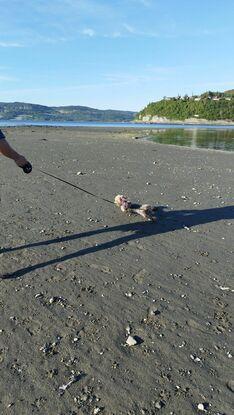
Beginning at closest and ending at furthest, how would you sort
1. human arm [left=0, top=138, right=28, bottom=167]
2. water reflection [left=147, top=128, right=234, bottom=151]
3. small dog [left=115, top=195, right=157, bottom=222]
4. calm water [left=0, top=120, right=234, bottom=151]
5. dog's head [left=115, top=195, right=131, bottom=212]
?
1. human arm [left=0, top=138, right=28, bottom=167]
2. small dog [left=115, top=195, right=157, bottom=222]
3. dog's head [left=115, top=195, right=131, bottom=212]
4. water reflection [left=147, top=128, right=234, bottom=151]
5. calm water [left=0, top=120, right=234, bottom=151]

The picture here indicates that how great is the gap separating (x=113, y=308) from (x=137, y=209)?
16.0ft

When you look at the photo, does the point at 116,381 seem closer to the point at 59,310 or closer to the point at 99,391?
the point at 99,391

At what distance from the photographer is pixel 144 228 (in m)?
10.6

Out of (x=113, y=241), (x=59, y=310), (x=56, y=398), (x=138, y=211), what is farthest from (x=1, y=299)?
(x=138, y=211)

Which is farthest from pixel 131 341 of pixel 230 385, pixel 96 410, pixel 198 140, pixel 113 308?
pixel 198 140

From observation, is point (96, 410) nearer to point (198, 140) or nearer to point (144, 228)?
point (144, 228)

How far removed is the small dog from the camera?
11.0 m

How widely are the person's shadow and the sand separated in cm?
3

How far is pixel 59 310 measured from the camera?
6.55 m

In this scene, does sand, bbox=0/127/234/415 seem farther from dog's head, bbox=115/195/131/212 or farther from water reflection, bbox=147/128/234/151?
water reflection, bbox=147/128/234/151

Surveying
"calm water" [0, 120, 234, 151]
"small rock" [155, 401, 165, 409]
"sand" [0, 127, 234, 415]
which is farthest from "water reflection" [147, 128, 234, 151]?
"small rock" [155, 401, 165, 409]

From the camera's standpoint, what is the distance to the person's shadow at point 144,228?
335 inches

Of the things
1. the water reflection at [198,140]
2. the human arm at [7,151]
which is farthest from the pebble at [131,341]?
the water reflection at [198,140]

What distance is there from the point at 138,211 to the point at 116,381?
6.56 m
